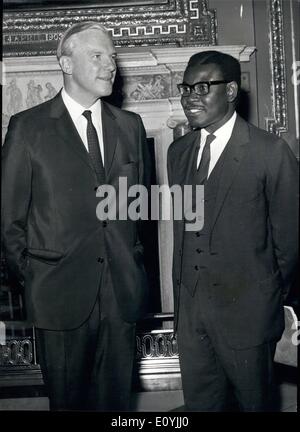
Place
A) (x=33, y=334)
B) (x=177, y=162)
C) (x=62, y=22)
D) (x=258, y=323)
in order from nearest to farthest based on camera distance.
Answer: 1. (x=258, y=323)
2. (x=177, y=162)
3. (x=62, y=22)
4. (x=33, y=334)

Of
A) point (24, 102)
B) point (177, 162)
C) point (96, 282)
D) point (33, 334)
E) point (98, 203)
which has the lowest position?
point (33, 334)

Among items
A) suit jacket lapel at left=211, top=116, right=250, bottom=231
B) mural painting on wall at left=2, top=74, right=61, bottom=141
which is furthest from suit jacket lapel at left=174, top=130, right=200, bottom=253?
mural painting on wall at left=2, top=74, right=61, bottom=141

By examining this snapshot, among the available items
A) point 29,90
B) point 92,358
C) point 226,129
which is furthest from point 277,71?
point 92,358

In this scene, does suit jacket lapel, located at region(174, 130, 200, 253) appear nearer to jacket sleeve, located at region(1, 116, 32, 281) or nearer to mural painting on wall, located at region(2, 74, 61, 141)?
jacket sleeve, located at region(1, 116, 32, 281)

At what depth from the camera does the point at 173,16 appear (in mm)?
2438

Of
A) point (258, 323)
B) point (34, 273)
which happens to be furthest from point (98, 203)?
point (258, 323)

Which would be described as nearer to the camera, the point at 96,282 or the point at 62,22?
the point at 96,282

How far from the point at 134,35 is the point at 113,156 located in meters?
0.85

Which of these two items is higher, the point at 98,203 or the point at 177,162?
the point at 177,162

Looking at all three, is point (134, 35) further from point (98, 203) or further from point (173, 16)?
point (98, 203)

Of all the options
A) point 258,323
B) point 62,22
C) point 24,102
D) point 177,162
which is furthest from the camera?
point 24,102

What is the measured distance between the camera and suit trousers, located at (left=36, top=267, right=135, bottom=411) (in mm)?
1773

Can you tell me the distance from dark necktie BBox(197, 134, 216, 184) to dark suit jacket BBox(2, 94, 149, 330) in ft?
0.94

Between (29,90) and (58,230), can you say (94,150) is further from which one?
(29,90)
